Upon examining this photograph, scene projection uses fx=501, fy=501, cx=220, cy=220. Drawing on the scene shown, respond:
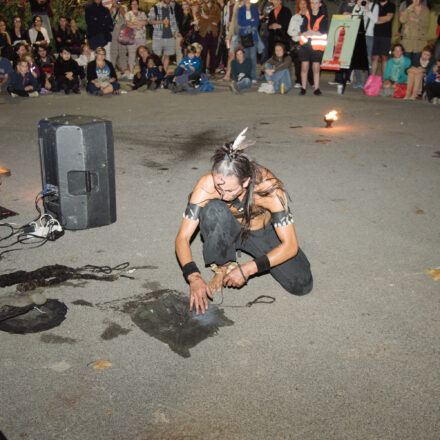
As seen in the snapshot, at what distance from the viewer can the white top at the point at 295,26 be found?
1186cm

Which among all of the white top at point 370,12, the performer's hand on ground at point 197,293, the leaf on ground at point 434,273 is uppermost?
the white top at point 370,12

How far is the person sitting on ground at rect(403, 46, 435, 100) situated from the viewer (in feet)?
37.4

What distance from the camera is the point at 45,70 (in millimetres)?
12500

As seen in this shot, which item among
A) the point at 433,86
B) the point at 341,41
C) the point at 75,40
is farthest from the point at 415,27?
the point at 75,40

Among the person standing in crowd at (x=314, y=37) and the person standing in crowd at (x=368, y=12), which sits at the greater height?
the person standing in crowd at (x=368, y=12)

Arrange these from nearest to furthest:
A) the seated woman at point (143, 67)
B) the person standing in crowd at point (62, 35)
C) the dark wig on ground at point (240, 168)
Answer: the dark wig on ground at point (240, 168) → the seated woman at point (143, 67) → the person standing in crowd at point (62, 35)

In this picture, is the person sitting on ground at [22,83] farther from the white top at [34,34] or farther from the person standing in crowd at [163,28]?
the person standing in crowd at [163,28]

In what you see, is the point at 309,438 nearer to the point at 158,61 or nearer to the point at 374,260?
the point at 374,260

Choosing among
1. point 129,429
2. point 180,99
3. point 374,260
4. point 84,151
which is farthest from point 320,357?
point 180,99

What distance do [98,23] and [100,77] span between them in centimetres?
233

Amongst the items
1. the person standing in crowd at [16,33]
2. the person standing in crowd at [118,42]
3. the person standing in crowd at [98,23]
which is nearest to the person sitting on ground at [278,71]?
the person standing in crowd at [118,42]

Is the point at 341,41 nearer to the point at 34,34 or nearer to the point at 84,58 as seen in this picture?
the point at 84,58

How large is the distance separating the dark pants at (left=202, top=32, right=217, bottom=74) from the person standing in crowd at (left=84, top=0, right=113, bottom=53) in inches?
103

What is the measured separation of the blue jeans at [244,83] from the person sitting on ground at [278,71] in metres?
0.52
